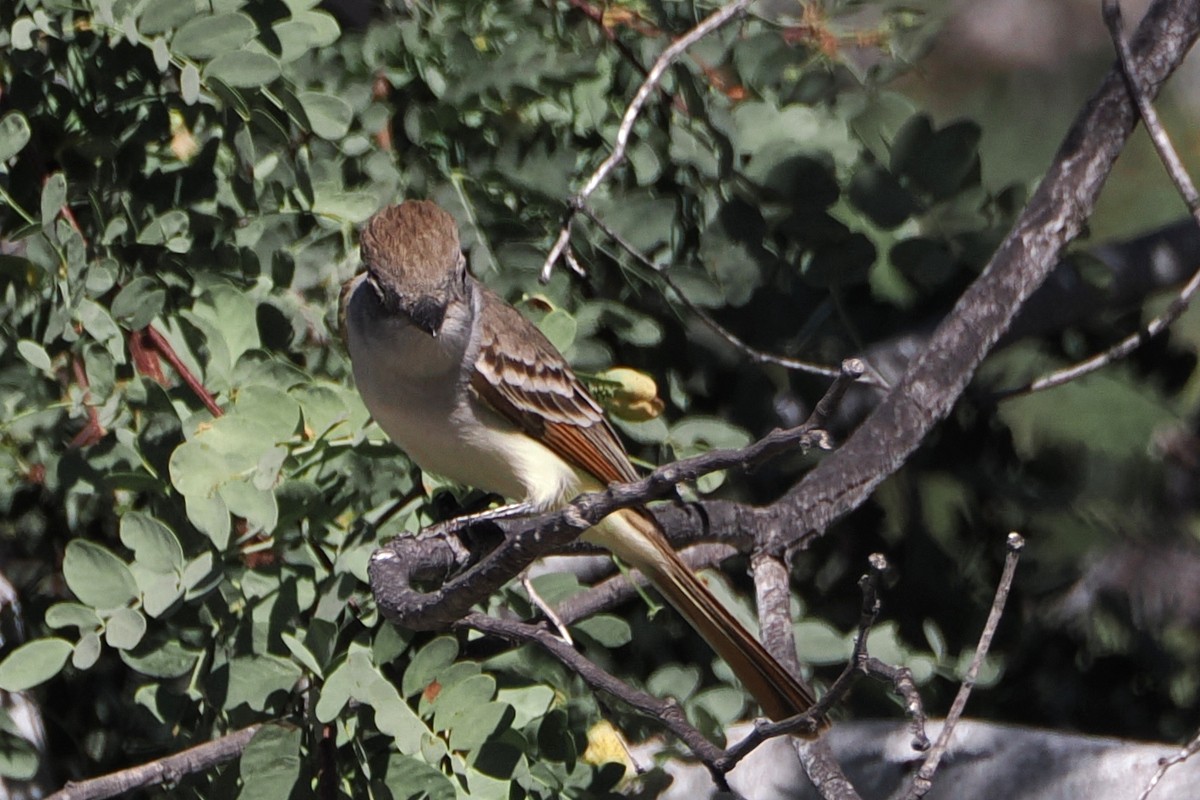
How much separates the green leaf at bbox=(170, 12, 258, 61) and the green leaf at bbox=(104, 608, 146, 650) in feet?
3.63

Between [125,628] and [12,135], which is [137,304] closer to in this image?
[12,135]

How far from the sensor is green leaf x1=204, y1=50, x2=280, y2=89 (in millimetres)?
2918

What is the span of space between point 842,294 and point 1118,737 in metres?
1.61

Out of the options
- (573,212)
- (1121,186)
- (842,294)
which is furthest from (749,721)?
(1121,186)

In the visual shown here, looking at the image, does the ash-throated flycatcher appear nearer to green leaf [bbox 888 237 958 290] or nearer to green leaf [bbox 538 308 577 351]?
green leaf [bbox 538 308 577 351]

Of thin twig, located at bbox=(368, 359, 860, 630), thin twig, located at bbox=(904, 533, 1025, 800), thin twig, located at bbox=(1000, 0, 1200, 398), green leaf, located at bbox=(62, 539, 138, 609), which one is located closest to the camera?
thin twig, located at bbox=(368, 359, 860, 630)

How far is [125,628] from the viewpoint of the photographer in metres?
2.70

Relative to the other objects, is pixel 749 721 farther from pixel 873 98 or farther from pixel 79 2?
pixel 79 2

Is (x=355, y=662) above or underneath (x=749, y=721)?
above

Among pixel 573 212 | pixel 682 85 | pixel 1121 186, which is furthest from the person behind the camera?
pixel 1121 186

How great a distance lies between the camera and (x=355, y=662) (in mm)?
2703

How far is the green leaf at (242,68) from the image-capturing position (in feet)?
9.57

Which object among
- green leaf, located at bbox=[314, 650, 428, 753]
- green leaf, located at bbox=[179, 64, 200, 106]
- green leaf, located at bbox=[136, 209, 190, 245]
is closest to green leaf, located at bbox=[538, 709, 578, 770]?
green leaf, located at bbox=[314, 650, 428, 753]

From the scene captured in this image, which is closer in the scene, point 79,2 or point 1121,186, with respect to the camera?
point 79,2
